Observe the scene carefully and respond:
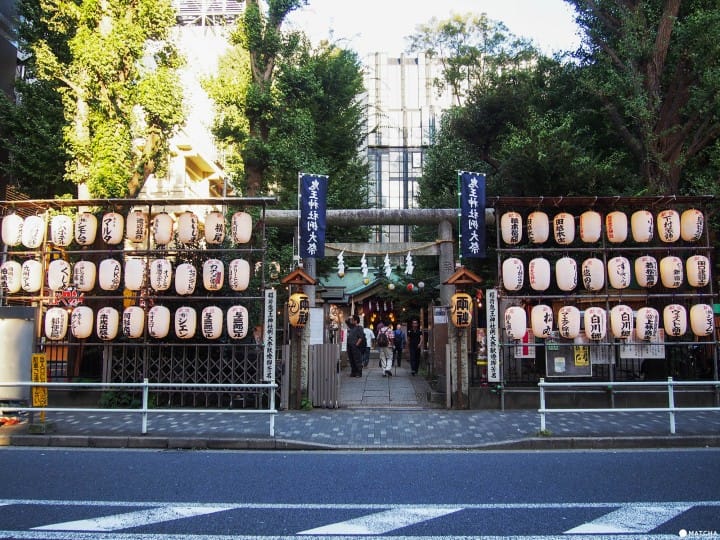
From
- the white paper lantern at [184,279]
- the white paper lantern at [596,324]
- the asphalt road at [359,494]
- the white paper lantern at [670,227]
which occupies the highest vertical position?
the white paper lantern at [670,227]

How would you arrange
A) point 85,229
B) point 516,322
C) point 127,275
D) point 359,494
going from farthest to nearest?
1. point 85,229
2. point 127,275
3. point 516,322
4. point 359,494

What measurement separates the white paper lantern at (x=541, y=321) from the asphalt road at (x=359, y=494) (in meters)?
3.90

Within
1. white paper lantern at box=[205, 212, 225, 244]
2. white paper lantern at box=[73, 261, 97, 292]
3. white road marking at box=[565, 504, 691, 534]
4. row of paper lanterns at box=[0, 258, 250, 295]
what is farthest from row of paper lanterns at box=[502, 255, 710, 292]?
white paper lantern at box=[73, 261, 97, 292]

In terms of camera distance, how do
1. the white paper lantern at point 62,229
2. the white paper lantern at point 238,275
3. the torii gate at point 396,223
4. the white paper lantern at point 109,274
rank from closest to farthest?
1. the white paper lantern at point 238,275
2. the white paper lantern at point 109,274
3. the white paper lantern at point 62,229
4. the torii gate at point 396,223

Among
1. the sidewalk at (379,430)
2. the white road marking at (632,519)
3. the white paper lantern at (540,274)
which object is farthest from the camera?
the white paper lantern at (540,274)

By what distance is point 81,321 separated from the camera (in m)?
12.9

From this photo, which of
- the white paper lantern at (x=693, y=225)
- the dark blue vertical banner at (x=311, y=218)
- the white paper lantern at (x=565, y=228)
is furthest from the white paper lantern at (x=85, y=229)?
the white paper lantern at (x=693, y=225)

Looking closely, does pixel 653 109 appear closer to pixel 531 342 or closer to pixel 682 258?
pixel 682 258

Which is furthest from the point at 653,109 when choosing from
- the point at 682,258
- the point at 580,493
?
the point at 580,493

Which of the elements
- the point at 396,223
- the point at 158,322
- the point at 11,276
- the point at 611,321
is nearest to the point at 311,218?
the point at 396,223

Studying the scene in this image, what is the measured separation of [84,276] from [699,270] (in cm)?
1476

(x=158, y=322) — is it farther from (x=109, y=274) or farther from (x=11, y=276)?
(x=11, y=276)

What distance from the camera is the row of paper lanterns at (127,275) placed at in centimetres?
1282

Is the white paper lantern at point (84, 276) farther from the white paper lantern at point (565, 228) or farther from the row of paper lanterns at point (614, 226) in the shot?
the white paper lantern at point (565, 228)
